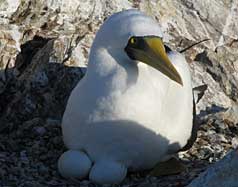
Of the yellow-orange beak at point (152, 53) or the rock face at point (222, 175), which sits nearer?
the rock face at point (222, 175)

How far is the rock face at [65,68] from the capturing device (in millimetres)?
8469

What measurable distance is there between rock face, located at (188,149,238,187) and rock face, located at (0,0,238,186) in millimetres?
1348

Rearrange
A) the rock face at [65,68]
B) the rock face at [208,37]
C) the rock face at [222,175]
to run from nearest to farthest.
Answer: the rock face at [222,175] → the rock face at [65,68] → the rock face at [208,37]

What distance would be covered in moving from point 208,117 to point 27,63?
207 centimetres

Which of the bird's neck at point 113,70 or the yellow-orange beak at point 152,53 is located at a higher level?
the yellow-orange beak at point 152,53

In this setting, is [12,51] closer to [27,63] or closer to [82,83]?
[27,63]

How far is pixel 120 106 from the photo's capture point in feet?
25.7

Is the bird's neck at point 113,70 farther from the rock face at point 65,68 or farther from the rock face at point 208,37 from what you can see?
the rock face at point 208,37

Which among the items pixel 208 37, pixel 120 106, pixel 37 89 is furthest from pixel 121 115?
pixel 208 37

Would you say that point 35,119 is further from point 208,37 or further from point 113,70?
point 208,37

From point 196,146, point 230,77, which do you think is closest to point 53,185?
point 196,146

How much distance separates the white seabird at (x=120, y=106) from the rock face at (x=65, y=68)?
0.70 ft

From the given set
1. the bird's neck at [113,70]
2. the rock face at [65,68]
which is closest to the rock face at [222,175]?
the rock face at [65,68]

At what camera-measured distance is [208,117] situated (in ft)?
31.4
